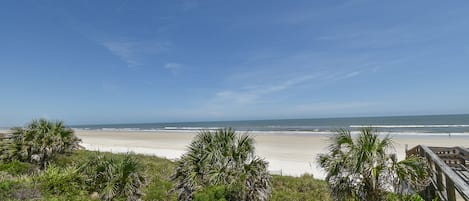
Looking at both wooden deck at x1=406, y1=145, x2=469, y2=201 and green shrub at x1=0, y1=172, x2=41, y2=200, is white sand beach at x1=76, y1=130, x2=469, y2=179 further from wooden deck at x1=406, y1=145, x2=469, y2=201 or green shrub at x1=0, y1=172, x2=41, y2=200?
green shrub at x1=0, y1=172, x2=41, y2=200

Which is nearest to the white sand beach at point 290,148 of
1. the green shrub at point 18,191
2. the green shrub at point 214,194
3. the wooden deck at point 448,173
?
the wooden deck at point 448,173

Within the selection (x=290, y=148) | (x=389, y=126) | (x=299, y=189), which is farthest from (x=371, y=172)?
(x=389, y=126)

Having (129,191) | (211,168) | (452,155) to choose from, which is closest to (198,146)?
(211,168)

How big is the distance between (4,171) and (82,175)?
4.29 metres

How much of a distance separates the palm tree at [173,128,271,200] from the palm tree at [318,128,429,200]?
5.72 ft

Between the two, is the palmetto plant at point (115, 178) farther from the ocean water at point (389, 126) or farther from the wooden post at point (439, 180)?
the ocean water at point (389, 126)

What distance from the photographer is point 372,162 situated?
6.48 metres

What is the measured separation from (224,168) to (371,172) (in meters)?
3.30

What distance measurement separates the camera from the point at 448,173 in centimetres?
579

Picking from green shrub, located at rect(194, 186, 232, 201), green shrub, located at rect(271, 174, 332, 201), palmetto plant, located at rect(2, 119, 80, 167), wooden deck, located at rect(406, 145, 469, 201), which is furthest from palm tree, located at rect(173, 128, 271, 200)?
palmetto plant, located at rect(2, 119, 80, 167)

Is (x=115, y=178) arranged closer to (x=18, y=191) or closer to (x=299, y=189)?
(x=18, y=191)

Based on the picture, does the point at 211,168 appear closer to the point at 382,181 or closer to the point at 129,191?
the point at 129,191

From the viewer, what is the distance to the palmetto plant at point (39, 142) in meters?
12.6

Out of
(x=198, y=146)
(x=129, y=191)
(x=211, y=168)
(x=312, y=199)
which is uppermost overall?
(x=198, y=146)
